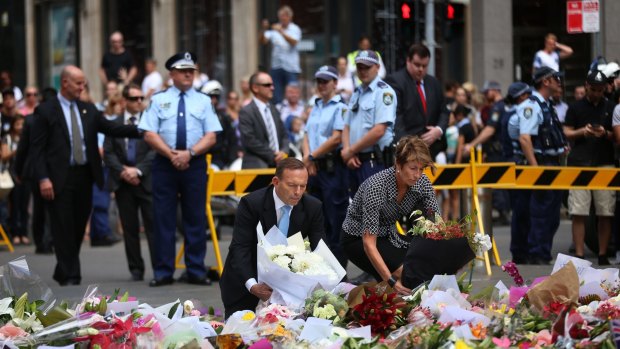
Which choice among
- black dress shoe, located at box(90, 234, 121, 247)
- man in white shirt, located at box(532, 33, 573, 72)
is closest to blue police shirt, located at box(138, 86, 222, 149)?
black dress shoe, located at box(90, 234, 121, 247)

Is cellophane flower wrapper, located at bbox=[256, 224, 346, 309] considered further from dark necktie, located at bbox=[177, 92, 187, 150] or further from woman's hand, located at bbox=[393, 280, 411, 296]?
dark necktie, located at bbox=[177, 92, 187, 150]

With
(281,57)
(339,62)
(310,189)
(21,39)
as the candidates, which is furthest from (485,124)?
(21,39)

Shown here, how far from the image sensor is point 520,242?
47.0 feet

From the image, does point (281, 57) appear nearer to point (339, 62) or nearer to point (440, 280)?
point (339, 62)

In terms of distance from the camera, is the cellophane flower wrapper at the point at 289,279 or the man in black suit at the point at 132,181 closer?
the cellophane flower wrapper at the point at 289,279

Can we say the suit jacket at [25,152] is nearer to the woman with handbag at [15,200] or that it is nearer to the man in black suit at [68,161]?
the man in black suit at [68,161]

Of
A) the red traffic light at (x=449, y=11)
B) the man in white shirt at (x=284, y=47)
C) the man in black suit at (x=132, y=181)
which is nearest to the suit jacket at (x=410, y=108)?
the man in black suit at (x=132, y=181)

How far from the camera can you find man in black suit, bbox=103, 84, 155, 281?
14320 millimetres

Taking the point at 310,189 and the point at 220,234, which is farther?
the point at 220,234

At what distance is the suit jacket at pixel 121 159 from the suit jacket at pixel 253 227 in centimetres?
558

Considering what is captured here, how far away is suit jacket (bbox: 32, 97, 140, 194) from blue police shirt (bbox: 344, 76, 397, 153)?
87.9 inches

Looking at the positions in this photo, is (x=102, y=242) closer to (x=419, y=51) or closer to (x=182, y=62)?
(x=182, y=62)

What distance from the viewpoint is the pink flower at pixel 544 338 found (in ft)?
22.2

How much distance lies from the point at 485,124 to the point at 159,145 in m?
8.11
